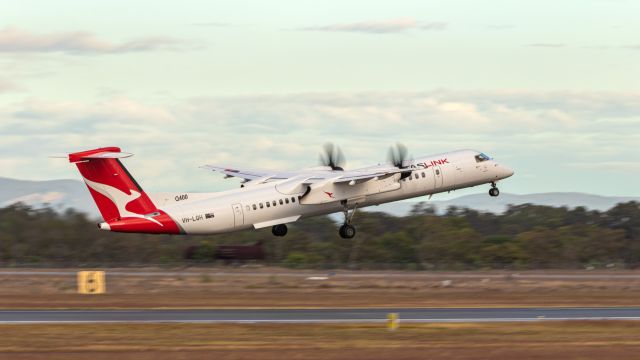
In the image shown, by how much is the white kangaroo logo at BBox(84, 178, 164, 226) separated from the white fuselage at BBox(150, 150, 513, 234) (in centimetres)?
126

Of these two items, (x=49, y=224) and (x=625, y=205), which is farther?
(x=625, y=205)

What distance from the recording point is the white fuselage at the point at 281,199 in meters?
54.9

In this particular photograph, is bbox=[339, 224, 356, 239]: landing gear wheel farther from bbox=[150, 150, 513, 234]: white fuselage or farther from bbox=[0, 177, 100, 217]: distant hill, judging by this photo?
bbox=[0, 177, 100, 217]: distant hill

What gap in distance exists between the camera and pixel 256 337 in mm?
34500

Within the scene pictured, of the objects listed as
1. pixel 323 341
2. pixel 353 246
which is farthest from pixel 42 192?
pixel 323 341

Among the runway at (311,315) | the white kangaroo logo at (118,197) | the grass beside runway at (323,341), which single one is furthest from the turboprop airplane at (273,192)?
the grass beside runway at (323,341)

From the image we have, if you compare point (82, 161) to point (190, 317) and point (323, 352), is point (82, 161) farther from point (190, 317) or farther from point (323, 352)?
point (323, 352)

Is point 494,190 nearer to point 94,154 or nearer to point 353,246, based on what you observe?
point 94,154

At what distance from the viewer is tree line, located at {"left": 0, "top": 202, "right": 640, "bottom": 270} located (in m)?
80.1

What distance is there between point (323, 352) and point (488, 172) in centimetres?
3252

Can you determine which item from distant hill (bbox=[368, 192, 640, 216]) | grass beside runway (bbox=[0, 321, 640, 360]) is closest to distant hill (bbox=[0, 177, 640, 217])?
distant hill (bbox=[368, 192, 640, 216])

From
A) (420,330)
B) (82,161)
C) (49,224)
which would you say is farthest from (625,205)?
(420,330)

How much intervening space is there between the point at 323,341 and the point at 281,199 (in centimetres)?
2424

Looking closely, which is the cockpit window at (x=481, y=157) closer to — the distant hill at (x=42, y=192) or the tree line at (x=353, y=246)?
the tree line at (x=353, y=246)
